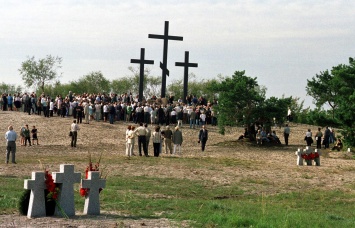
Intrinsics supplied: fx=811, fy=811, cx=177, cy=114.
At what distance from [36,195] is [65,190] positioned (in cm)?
62

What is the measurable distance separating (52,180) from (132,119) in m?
44.3

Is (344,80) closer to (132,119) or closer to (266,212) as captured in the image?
(132,119)

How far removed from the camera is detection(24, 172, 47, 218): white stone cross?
52.8 ft

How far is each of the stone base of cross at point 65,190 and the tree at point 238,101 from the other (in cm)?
3709

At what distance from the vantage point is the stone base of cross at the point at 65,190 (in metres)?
16.1

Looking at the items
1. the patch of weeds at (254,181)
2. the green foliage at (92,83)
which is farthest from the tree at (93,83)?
the patch of weeds at (254,181)

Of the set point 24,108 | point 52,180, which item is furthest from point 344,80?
point 52,180

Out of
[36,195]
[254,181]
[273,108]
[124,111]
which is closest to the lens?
[36,195]

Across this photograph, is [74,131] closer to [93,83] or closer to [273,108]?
[273,108]

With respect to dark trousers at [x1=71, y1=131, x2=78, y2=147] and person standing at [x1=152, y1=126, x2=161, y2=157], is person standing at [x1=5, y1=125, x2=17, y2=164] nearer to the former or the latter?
person standing at [x1=152, y1=126, x2=161, y2=157]

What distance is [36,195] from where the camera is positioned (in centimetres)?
1605

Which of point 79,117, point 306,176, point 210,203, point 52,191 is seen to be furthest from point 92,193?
point 79,117

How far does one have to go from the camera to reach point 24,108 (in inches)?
2483

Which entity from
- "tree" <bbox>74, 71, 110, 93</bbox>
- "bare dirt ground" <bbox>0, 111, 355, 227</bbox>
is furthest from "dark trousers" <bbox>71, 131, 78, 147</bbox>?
"tree" <bbox>74, 71, 110, 93</bbox>
